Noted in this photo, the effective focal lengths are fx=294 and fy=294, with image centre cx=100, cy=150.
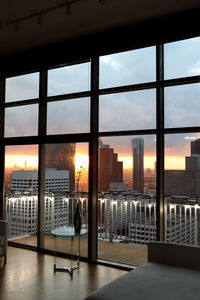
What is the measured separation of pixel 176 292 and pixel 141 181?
217cm

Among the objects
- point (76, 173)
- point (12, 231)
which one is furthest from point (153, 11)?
point (12, 231)

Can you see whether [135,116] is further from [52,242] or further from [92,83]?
[52,242]

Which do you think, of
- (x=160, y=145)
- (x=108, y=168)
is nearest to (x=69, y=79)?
(x=108, y=168)

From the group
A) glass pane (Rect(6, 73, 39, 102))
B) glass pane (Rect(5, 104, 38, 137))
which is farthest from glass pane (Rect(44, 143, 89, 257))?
glass pane (Rect(6, 73, 39, 102))

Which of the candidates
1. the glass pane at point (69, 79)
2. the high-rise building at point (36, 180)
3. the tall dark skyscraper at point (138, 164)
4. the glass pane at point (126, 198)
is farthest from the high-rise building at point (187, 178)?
the glass pane at point (69, 79)

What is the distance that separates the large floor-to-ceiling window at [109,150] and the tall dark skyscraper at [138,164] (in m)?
0.02

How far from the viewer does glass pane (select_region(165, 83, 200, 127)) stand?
398 cm

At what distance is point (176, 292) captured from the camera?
2.33m

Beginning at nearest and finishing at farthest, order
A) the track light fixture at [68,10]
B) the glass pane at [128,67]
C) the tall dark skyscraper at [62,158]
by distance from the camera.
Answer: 1. the track light fixture at [68,10]
2. the glass pane at [128,67]
3. the tall dark skyscraper at [62,158]

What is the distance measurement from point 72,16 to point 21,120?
2326 millimetres

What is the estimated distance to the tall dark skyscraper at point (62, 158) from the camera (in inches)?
198

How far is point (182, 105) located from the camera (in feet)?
13.3

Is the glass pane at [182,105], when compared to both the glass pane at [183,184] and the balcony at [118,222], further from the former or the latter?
the balcony at [118,222]

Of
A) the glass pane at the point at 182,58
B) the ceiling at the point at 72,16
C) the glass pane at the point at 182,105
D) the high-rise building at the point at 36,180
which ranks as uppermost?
the ceiling at the point at 72,16
